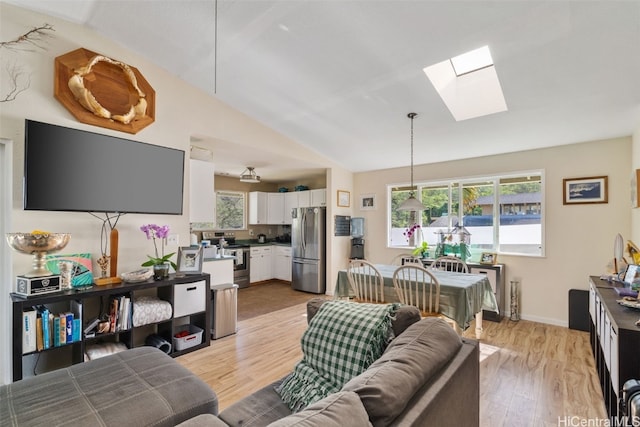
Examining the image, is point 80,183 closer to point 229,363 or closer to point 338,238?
point 229,363

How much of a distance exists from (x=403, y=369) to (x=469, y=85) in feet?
10.4

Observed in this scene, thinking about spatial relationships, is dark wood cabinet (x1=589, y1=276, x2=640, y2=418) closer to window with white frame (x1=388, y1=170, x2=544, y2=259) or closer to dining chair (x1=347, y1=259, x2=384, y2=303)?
dining chair (x1=347, y1=259, x2=384, y2=303)

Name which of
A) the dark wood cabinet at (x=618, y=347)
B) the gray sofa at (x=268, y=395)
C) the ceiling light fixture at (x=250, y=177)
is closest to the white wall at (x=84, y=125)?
the ceiling light fixture at (x=250, y=177)

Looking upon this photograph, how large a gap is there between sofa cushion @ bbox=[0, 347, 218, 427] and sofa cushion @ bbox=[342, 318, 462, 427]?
0.93 metres

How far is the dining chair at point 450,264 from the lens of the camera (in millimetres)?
3719

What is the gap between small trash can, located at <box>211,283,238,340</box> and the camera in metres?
3.34

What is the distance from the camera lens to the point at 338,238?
18.0 feet

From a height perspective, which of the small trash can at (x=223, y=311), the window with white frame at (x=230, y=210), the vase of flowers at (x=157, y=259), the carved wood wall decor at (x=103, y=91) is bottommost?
the small trash can at (x=223, y=311)

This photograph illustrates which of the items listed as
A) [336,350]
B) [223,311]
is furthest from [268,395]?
[223,311]

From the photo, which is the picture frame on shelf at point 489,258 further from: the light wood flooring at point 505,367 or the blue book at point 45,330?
the blue book at point 45,330

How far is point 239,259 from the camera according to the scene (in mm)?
5781

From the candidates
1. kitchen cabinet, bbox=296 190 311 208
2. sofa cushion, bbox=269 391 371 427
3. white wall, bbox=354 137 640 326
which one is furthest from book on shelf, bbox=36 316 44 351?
white wall, bbox=354 137 640 326

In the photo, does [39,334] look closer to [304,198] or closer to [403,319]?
[403,319]

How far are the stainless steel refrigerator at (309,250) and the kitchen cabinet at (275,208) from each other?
3.15ft
